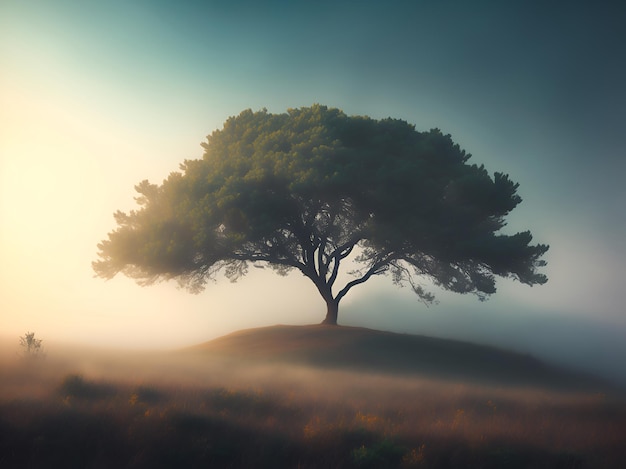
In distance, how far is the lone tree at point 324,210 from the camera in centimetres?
3469

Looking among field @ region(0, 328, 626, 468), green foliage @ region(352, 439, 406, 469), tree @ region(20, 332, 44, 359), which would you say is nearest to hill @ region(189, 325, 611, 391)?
field @ region(0, 328, 626, 468)

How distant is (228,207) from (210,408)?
21.4 meters

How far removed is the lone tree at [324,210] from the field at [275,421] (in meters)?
13.8

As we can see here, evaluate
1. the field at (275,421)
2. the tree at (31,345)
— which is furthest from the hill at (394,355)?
the tree at (31,345)

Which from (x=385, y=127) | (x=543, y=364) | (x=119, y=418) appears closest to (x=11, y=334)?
(x=119, y=418)

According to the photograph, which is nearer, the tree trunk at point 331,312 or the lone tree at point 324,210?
the lone tree at point 324,210

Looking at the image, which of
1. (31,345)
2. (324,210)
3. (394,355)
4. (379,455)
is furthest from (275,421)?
(324,210)

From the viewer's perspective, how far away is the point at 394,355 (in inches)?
1233

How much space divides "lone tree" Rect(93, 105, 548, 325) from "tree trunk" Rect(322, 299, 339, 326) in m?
0.08

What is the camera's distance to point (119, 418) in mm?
11195

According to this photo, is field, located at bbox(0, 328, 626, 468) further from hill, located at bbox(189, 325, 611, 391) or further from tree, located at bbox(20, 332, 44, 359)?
hill, located at bbox(189, 325, 611, 391)

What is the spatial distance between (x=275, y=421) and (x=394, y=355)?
19491 millimetres

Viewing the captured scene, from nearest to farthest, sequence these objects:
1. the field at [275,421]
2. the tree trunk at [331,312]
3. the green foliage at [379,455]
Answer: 1. the field at [275,421]
2. the green foliage at [379,455]
3. the tree trunk at [331,312]

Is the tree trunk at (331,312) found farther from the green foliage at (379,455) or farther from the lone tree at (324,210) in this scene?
the green foliage at (379,455)
